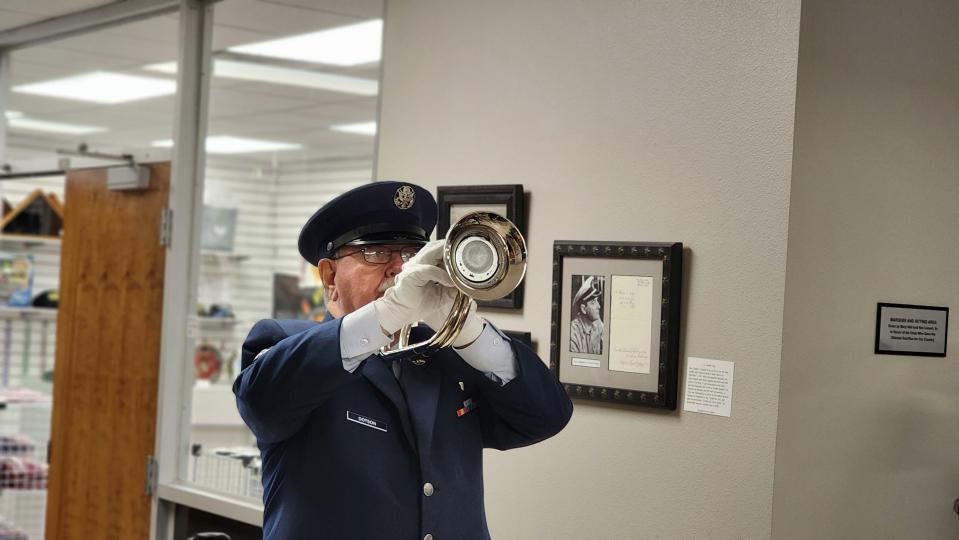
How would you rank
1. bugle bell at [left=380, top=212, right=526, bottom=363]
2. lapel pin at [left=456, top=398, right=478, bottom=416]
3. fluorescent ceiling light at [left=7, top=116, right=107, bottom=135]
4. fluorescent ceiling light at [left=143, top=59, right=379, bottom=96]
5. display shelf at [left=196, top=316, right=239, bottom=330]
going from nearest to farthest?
bugle bell at [left=380, top=212, right=526, bottom=363] → lapel pin at [left=456, top=398, right=478, bottom=416] → fluorescent ceiling light at [left=143, top=59, right=379, bottom=96] → display shelf at [left=196, top=316, right=239, bottom=330] → fluorescent ceiling light at [left=7, top=116, right=107, bottom=135]

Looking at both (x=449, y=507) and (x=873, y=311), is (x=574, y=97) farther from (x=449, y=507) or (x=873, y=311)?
(x=449, y=507)

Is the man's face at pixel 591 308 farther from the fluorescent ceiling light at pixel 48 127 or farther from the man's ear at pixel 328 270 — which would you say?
the fluorescent ceiling light at pixel 48 127

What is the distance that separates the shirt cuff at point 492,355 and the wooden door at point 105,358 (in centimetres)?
281

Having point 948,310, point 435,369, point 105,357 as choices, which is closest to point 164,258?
point 105,357

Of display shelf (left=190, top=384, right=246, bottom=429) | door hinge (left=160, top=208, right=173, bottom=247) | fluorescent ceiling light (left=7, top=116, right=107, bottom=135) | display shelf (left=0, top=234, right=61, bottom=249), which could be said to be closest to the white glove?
door hinge (left=160, top=208, right=173, bottom=247)

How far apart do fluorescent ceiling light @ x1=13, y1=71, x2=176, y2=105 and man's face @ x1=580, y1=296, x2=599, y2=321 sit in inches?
195

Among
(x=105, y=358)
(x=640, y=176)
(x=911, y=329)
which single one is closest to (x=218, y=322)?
(x=105, y=358)

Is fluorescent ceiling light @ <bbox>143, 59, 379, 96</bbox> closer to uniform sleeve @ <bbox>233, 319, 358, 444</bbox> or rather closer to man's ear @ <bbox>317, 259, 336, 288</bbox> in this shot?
man's ear @ <bbox>317, 259, 336, 288</bbox>

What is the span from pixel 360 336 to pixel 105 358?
3.24m

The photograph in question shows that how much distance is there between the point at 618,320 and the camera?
3.05 m

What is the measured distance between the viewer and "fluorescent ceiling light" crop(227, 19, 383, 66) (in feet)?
17.0

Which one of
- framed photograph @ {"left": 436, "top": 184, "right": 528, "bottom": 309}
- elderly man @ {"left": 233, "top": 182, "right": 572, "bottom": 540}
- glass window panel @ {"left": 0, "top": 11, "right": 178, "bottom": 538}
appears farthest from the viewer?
glass window panel @ {"left": 0, "top": 11, "right": 178, "bottom": 538}

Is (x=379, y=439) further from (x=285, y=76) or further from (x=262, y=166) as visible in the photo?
(x=262, y=166)

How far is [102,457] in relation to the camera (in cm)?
465
